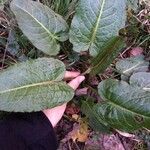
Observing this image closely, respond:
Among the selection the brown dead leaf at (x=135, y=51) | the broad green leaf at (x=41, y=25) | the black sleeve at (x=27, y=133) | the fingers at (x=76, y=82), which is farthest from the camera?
the brown dead leaf at (x=135, y=51)

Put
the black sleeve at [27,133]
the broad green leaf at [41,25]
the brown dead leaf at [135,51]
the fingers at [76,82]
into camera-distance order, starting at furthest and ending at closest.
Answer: the brown dead leaf at [135,51], the fingers at [76,82], the broad green leaf at [41,25], the black sleeve at [27,133]

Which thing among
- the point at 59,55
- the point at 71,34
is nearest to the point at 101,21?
the point at 71,34

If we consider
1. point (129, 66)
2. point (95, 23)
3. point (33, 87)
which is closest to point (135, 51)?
point (129, 66)

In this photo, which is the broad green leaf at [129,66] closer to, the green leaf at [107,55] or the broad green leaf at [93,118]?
the green leaf at [107,55]

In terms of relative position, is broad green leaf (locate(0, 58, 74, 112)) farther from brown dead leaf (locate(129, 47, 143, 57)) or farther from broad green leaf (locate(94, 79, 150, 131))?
brown dead leaf (locate(129, 47, 143, 57))

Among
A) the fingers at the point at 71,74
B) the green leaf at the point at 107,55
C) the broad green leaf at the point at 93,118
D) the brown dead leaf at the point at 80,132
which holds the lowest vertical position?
the brown dead leaf at the point at 80,132

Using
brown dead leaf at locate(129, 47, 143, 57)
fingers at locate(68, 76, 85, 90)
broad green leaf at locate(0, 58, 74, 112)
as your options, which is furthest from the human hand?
brown dead leaf at locate(129, 47, 143, 57)

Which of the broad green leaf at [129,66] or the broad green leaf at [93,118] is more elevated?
the broad green leaf at [129,66]

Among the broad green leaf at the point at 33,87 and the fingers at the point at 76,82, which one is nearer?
the broad green leaf at the point at 33,87

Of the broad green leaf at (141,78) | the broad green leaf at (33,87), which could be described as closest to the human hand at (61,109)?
the broad green leaf at (33,87)
